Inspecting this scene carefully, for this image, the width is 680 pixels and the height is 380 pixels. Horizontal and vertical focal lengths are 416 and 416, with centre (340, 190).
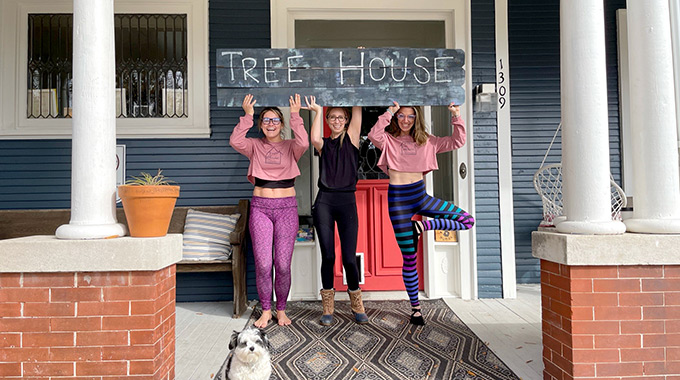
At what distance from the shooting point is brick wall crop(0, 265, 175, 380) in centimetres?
198

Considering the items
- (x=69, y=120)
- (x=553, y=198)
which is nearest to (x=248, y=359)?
(x=553, y=198)

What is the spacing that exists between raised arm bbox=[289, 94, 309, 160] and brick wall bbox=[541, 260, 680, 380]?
2049 mm

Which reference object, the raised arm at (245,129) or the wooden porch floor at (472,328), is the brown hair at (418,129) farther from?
the wooden porch floor at (472,328)

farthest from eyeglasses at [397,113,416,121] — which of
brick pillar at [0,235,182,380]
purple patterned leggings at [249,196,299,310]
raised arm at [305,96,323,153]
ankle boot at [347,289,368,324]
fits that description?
brick pillar at [0,235,182,380]

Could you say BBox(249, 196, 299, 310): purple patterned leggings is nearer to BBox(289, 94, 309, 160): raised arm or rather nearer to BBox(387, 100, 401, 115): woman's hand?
BBox(289, 94, 309, 160): raised arm

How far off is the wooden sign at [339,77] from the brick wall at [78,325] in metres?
1.62

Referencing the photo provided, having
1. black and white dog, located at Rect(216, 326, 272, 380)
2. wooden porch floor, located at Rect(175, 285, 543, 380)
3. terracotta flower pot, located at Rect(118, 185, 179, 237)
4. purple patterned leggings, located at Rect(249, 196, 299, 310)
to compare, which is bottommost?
wooden porch floor, located at Rect(175, 285, 543, 380)

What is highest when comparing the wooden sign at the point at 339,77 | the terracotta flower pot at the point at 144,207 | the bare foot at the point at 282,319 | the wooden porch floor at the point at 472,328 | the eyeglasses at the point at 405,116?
the wooden sign at the point at 339,77

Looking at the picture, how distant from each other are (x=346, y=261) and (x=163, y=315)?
1.56 metres

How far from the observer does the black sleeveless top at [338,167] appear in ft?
11.1

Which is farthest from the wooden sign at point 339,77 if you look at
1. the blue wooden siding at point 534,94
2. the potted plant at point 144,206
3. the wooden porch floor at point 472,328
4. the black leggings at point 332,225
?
the blue wooden siding at point 534,94

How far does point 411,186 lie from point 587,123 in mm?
1426

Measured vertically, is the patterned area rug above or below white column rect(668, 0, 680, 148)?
below

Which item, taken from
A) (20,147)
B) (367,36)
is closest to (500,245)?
(367,36)
